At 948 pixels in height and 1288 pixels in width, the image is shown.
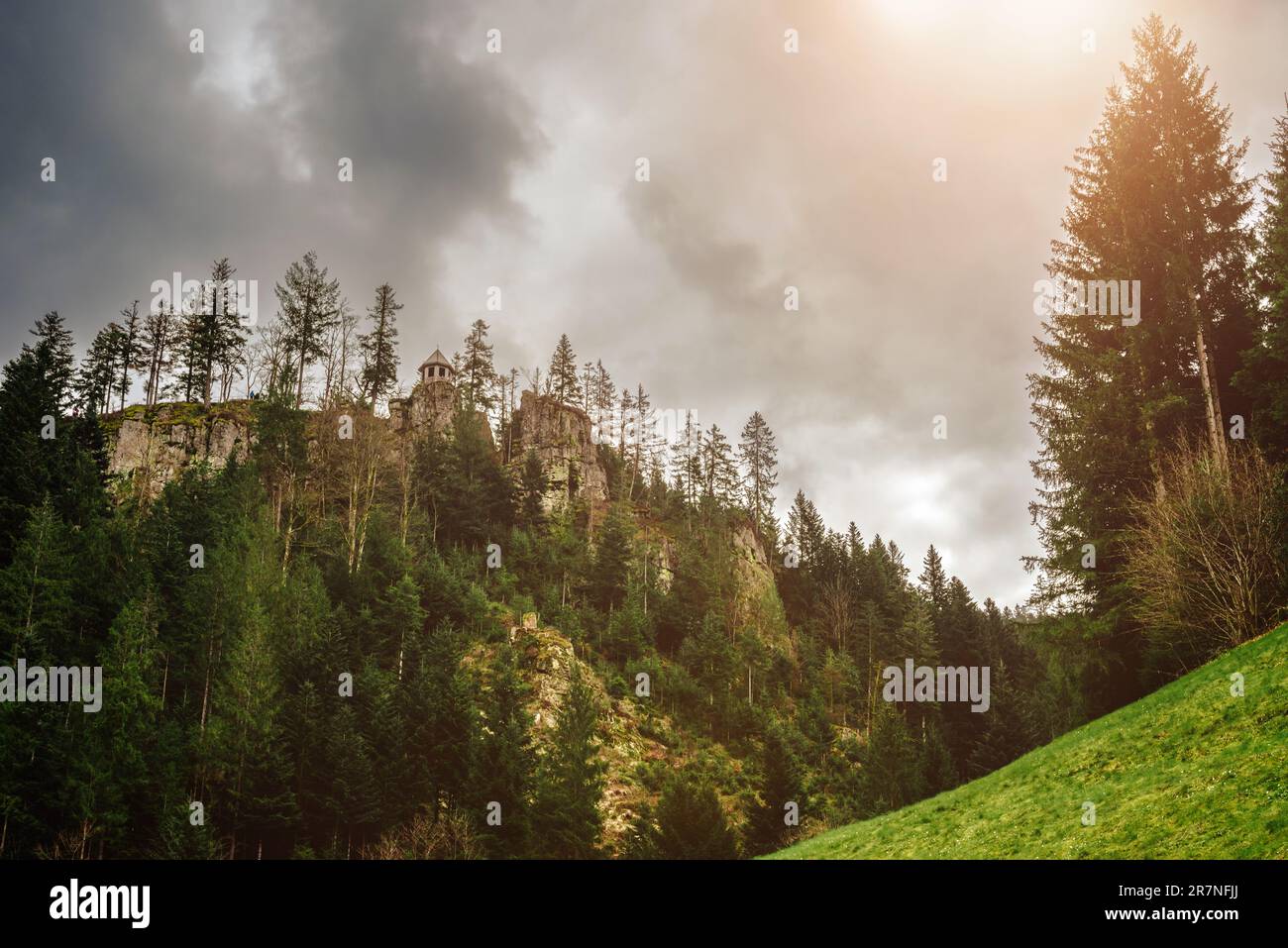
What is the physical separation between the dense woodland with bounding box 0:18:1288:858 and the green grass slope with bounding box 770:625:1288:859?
7884 millimetres

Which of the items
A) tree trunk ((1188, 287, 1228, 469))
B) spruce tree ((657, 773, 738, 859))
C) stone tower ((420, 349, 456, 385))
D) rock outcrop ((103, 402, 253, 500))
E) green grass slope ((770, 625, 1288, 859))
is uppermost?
stone tower ((420, 349, 456, 385))

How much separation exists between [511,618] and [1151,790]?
4777cm

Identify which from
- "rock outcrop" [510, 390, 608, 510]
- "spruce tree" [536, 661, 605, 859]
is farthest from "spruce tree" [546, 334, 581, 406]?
"spruce tree" [536, 661, 605, 859]

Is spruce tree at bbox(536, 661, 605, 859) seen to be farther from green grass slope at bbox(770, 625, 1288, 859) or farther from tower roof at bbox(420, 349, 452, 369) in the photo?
tower roof at bbox(420, 349, 452, 369)

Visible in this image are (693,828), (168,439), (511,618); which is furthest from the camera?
(168,439)

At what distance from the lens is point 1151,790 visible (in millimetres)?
15594

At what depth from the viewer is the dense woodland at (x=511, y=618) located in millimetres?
29156

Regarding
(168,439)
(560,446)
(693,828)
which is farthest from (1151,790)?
(560,446)

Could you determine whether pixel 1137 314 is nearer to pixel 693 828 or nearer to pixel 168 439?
pixel 693 828

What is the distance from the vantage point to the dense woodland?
95.7ft

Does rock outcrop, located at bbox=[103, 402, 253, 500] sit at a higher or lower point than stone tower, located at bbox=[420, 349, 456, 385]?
lower

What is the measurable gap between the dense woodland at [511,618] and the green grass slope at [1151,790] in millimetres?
7884

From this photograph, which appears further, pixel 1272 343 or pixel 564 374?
pixel 564 374

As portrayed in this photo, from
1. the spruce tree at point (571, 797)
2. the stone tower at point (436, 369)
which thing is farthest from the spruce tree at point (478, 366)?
the spruce tree at point (571, 797)
